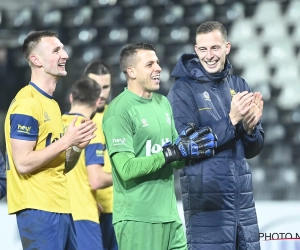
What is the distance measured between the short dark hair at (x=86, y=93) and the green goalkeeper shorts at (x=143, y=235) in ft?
5.56

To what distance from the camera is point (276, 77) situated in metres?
7.21

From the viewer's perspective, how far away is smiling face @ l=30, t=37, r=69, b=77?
11.9 feet

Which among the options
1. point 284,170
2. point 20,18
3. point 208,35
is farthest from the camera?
point 20,18

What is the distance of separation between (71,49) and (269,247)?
3205 millimetres

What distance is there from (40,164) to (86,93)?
168cm

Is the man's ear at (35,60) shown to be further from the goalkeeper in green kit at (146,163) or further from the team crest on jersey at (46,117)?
the goalkeeper in green kit at (146,163)

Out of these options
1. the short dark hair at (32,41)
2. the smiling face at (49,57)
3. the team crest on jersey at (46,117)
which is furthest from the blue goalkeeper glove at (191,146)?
the short dark hair at (32,41)

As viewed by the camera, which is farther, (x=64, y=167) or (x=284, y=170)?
(x=284, y=170)

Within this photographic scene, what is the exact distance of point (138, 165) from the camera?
3289mm

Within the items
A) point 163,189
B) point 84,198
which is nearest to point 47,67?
point 163,189

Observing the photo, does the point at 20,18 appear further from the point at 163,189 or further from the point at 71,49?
the point at 163,189

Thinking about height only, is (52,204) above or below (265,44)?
below

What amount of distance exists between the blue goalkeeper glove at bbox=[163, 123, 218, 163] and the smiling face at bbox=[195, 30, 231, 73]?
20.8 inches

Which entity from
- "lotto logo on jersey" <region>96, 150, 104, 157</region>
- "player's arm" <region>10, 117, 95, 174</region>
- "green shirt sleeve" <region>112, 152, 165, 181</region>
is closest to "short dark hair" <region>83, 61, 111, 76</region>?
"lotto logo on jersey" <region>96, 150, 104, 157</region>
